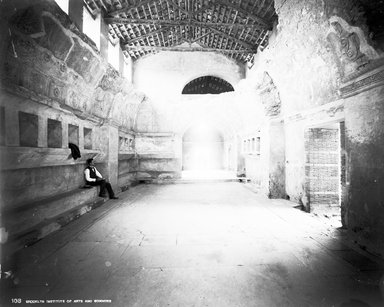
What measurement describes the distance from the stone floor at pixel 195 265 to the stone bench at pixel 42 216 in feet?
0.72

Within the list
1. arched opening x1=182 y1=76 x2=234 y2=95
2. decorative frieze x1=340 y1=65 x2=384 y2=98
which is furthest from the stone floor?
arched opening x1=182 y1=76 x2=234 y2=95

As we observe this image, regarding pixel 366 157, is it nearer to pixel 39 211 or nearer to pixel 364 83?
pixel 364 83

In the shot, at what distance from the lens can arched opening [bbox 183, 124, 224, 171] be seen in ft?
64.8

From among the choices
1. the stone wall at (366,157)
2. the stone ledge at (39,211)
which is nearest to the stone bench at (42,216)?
the stone ledge at (39,211)

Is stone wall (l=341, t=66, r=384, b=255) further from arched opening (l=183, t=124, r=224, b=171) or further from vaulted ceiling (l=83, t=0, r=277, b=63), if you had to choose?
arched opening (l=183, t=124, r=224, b=171)

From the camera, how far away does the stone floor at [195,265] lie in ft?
7.47

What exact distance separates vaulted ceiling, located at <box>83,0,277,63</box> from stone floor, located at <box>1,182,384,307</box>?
9139 mm

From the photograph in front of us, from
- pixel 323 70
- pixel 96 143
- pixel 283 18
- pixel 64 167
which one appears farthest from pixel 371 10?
pixel 96 143

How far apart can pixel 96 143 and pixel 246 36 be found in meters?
10.1

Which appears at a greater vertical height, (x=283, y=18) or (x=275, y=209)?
(x=283, y=18)

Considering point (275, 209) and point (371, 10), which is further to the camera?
point (275, 209)

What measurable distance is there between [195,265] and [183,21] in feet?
35.4

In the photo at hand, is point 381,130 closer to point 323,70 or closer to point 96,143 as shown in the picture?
point 323,70

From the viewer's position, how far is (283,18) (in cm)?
623
